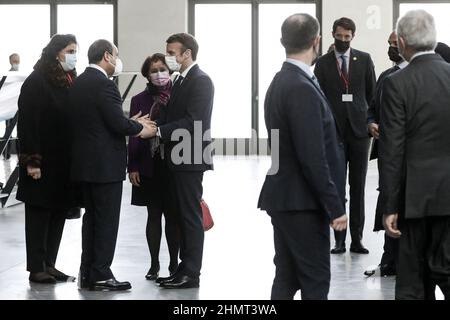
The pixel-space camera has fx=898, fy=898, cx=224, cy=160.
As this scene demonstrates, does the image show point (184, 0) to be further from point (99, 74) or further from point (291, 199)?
point (291, 199)

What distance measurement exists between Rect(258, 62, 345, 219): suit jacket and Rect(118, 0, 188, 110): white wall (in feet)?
40.2

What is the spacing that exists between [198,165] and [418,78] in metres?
1.92

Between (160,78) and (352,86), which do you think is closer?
(160,78)

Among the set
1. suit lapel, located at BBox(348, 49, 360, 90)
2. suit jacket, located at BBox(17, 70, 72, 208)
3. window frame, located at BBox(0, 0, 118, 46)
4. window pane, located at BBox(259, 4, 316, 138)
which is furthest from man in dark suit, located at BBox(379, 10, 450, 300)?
window frame, located at BBox(0, 0, 118, 46)

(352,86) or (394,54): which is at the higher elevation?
(394,54)

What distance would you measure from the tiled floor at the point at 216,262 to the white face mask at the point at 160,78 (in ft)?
3.96

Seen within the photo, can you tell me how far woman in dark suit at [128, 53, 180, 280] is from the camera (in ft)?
17.9

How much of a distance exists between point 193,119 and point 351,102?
65.0 inches

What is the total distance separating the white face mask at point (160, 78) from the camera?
17.8 ft

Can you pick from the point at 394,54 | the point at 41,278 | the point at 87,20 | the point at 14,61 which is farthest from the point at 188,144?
the point at 87,20

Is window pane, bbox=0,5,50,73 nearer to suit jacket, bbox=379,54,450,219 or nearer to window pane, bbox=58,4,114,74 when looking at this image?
window pane, bbox=58,4,114,74

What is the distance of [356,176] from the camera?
6.43m

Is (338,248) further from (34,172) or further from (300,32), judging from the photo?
(300,32)
